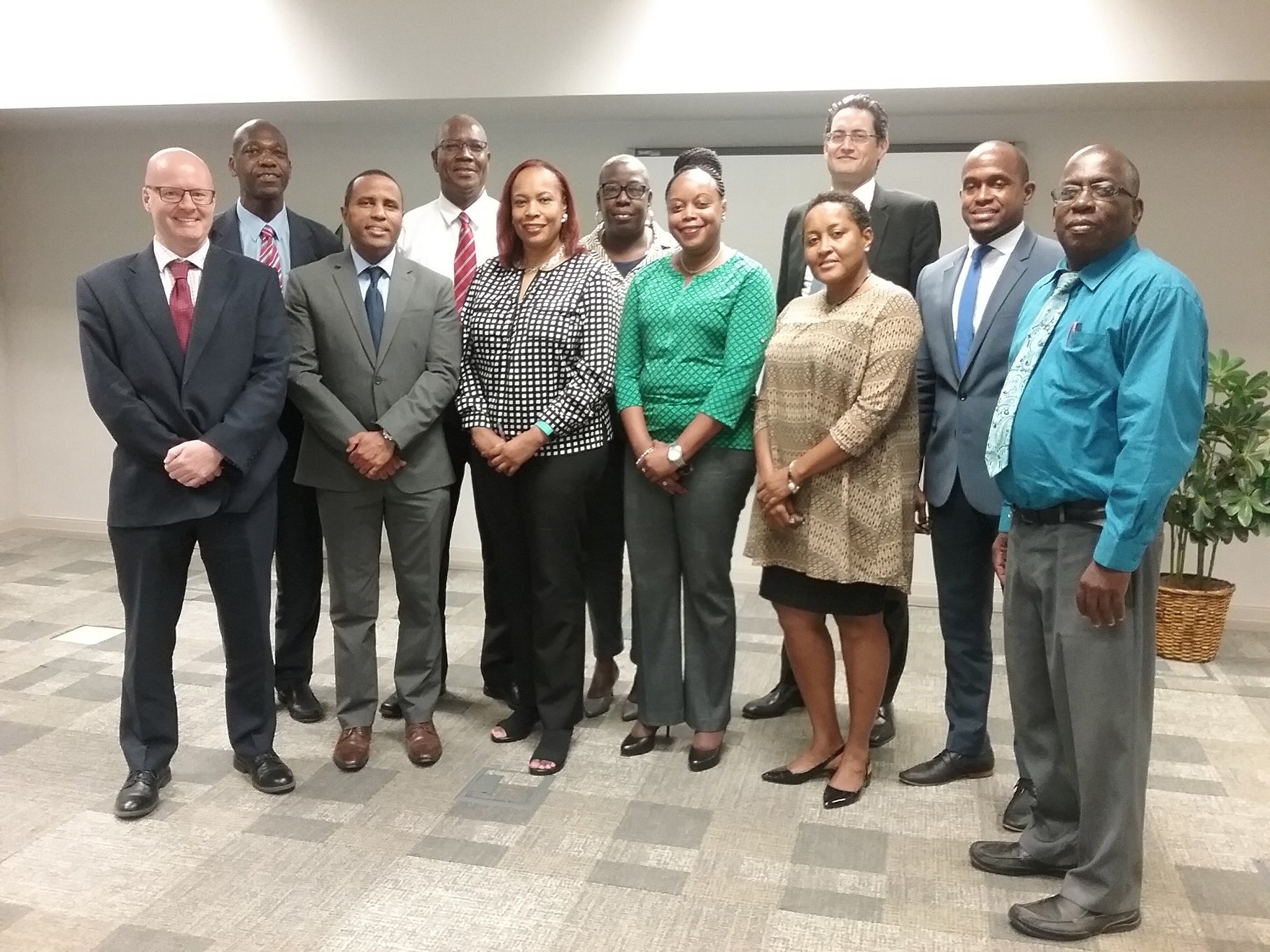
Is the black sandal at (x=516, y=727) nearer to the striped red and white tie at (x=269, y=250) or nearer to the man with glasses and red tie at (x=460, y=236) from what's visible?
the man with glasses and red tie at (x=460, y=236)

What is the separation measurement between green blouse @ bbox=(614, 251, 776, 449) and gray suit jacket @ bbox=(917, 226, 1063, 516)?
445mm

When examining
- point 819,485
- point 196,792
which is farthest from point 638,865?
point 196,792

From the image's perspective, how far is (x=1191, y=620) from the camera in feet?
13.7

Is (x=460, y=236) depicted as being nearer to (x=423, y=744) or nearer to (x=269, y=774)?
(x=423, y=744)

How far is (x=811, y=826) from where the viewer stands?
2740 mm

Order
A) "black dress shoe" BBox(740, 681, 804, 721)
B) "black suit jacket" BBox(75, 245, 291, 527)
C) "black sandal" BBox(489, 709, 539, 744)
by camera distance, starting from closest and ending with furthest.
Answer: "black suit jacket" BBox(75, 245, 291, 527)
"black sandal" BBox(489, 709, 539, 744)
"black dress shoe" BBox(740, 681, 804, 721)

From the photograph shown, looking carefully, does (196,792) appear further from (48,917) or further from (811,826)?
(811,826)

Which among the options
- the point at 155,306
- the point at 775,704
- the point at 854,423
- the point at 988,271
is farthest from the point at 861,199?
the point at 155,306

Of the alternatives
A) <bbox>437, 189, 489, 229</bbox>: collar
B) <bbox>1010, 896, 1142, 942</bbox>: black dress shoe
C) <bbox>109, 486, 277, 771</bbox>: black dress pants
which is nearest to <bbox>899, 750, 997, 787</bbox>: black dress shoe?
<bbox>1010, 896, 1142, 942</bbox>: black dress shoe

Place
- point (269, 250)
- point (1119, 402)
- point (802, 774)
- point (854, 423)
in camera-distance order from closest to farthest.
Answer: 1. point (1119, 402)
2. point (854, 423)
3. point (802, 774)
4. point (269, 250)

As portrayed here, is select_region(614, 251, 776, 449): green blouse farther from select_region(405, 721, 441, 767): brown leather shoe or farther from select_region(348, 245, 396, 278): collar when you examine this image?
select_region(405, 721, 441, 767): brown leather shoe

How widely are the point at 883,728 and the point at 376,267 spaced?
2118 mm

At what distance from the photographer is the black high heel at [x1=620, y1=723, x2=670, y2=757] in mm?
3172

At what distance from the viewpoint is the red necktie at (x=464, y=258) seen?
337cm
